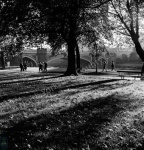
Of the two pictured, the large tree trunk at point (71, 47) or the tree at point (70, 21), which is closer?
the tree at point (70, 21)

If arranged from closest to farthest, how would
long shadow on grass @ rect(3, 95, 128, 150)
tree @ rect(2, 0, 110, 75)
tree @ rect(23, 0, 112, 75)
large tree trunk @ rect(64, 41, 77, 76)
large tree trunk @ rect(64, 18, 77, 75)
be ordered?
1. long shadow on grass @ rect(3, 95, 128, 150)
2. tree @ rect(2, 0, 110, 75)
3. tree @ rect(23, 0, 112, 75)
4. large tree trunk @ rect(64, 18, 77, 75)
5. large tree trunk @ rect(64, 41, 77, 76)

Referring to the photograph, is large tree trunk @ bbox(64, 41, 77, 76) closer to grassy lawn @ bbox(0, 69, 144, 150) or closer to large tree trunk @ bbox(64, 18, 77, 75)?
large tree trunk @ bbox(64, 18, 77, 75)

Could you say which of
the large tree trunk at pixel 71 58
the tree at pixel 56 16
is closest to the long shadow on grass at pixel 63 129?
the tree at pixel 56 16

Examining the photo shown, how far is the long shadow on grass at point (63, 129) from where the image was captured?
4.84 meters

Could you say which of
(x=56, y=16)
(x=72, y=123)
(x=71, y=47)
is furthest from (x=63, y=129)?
(x=71, y=47)

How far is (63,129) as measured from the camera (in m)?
5.72

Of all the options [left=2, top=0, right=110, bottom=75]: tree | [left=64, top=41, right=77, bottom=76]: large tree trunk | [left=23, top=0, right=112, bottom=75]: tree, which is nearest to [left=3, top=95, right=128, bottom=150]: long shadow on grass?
[left=2, top=0, right=110, bottom=75]: tree

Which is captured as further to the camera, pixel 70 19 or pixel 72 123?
pixel 70 19

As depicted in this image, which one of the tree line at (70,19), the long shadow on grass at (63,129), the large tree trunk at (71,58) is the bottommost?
the long shadow on grass at (63,129)

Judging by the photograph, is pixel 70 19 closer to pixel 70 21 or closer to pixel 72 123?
pixel 70 21

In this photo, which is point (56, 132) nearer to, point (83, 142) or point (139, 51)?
point (83, 142)

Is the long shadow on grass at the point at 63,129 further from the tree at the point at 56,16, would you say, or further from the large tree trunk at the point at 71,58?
the large tree trunk at the point at 71,58

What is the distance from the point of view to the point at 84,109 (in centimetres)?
762

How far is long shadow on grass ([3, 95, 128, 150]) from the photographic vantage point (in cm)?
484
